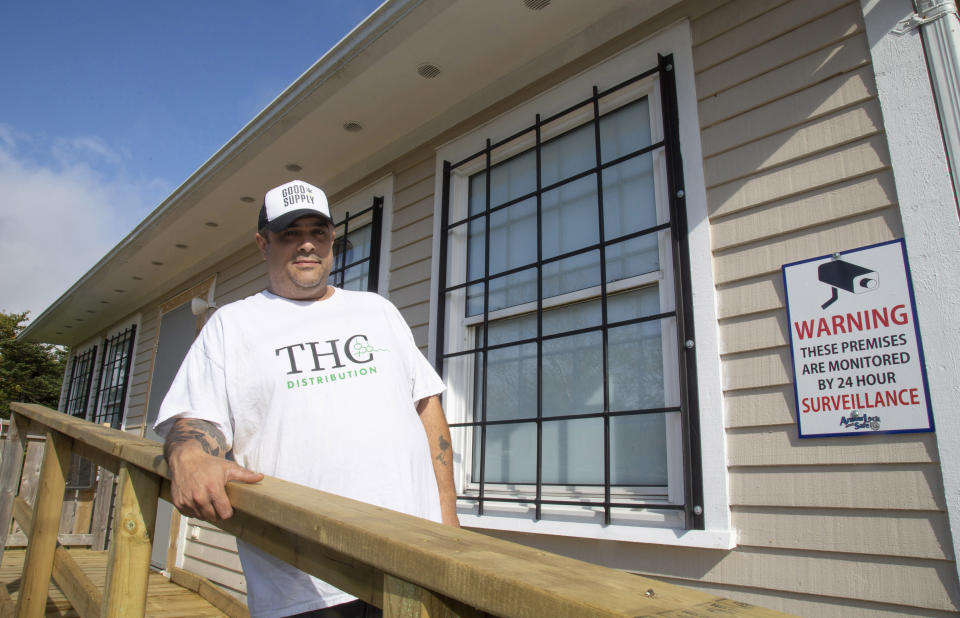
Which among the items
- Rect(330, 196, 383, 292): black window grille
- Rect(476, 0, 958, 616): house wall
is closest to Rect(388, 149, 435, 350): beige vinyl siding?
Rect(330, 196, 383, 292): black window grille

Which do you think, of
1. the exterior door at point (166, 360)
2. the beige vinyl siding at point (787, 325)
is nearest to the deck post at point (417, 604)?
the beige vinyl siding at point (787, 325)

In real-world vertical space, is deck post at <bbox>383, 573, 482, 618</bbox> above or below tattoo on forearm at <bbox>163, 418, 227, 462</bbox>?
below

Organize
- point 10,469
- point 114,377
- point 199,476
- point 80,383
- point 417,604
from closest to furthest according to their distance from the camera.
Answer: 1. point 417,604
2. point 199,476
3. point 10,469
4. point 114,377
5. point 80,383

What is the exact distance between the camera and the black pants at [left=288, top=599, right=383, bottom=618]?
1.25 meters

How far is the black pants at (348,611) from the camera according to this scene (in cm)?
125

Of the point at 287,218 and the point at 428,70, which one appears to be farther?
the point at 428,70

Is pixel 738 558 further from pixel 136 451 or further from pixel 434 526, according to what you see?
pixel 136 451

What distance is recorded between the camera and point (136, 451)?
1471 mm

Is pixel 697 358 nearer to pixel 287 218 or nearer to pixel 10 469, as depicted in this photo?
pixel 287 218

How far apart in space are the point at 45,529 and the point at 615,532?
2.04 meters

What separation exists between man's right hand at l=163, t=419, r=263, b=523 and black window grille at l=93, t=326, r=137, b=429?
723 centimetres

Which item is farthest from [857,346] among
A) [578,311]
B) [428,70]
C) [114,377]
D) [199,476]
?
[114,377]

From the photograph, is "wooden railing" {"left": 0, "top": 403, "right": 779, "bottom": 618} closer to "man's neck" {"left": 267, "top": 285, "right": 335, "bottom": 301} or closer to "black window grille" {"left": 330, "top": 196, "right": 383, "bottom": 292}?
"man's neck" {"left": 267, "top": 285, "right": 335, "bottom": 301}

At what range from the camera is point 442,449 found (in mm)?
1729
